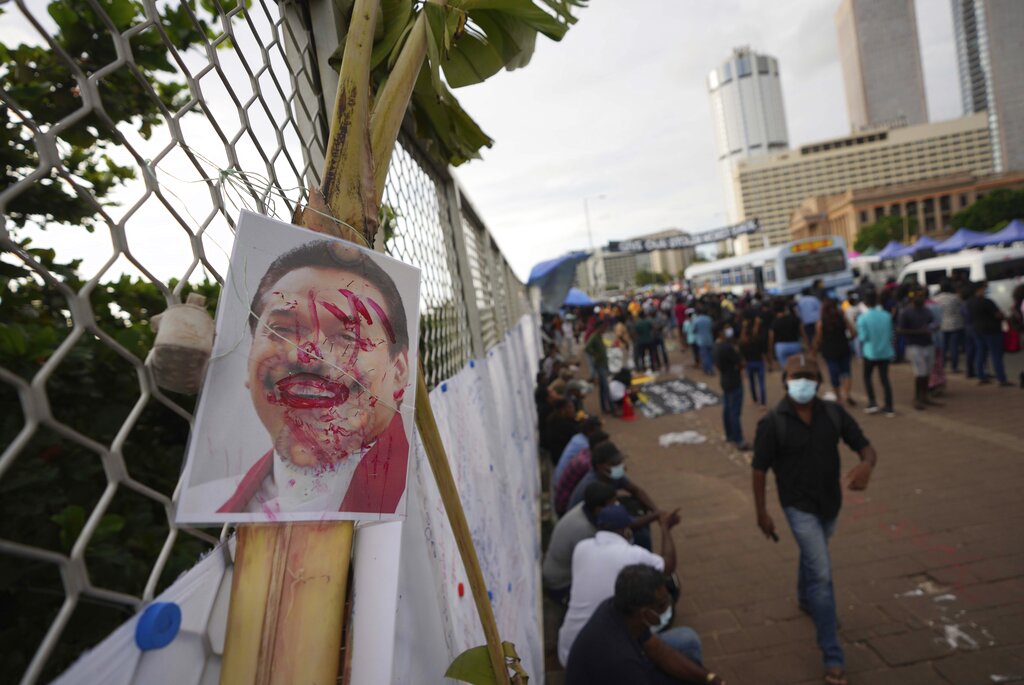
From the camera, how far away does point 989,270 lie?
14445mm

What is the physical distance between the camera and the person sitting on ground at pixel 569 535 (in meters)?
4.07

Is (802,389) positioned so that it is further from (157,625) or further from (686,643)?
(157,625)

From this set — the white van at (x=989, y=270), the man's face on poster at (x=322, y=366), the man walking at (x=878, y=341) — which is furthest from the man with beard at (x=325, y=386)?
the white van at (x=989, y=270)

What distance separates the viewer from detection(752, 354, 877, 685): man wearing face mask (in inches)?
141

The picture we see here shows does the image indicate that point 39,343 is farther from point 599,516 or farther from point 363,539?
point 599,516

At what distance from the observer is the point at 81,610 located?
1.29 metres

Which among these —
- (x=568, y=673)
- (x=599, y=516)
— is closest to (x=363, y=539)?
(x=568, y=673)

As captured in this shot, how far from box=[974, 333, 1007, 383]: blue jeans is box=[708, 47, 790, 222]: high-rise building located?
184m

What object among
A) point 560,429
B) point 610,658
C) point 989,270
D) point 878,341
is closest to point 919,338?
point 878,341

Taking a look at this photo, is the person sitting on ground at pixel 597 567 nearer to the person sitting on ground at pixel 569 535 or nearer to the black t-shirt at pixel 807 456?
the person sitting on ground at pixel 569 535

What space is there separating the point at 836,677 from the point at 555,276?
48.9 feet

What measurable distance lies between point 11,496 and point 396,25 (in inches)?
53.7

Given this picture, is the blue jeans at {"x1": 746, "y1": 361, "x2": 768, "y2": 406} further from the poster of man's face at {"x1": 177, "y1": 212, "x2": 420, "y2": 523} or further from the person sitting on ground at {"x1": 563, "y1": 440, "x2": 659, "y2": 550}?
the poster of man's face at {"x1": 177, "y1": 212, "x2": 420, "y2": 523}

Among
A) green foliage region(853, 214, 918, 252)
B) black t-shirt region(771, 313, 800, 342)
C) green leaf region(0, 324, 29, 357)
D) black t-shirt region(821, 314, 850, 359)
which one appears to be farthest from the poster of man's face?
green foliage region(853, 214, 918, 252)
